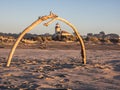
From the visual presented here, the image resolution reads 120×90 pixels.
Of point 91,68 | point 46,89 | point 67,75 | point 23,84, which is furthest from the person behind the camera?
point 91,68

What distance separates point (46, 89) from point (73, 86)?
860mm

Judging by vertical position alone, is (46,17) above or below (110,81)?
above

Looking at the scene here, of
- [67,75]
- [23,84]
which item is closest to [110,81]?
[67,75]

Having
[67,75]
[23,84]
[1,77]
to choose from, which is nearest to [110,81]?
[67,75]

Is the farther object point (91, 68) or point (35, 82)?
point (91, 68)

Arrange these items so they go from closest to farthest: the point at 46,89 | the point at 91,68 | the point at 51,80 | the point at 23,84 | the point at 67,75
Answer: the point at 46,89
the point at 23,84
the point at 51,80
the point at 67,75
the point at 91,68

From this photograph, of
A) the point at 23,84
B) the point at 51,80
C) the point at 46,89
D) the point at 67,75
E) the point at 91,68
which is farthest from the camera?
the point at 91,68

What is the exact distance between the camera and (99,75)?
461 inches

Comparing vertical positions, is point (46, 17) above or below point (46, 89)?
above

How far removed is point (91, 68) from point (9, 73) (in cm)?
333

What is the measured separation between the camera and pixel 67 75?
11.6 m

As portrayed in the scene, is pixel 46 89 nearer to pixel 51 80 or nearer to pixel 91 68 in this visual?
pixel 51 80

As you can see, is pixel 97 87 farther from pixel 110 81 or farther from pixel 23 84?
pixel 23 84

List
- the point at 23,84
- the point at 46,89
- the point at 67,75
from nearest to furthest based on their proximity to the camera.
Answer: the point at 46,89 → the point at 23,84 → the point at 67,75
